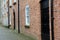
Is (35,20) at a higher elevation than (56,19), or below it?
below

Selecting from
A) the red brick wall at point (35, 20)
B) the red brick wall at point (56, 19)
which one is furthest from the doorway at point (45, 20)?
the red brick wall at point (56, 19)

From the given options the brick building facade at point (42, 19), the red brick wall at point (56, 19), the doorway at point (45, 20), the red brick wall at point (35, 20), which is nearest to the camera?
the red brick wall at point (56, 19)

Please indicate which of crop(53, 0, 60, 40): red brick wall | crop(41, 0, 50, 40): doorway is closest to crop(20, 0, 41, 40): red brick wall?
crop(41, 0, 50, 40): doorway

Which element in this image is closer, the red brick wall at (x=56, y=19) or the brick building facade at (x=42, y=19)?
the red brick wall at (x=56, y=19)

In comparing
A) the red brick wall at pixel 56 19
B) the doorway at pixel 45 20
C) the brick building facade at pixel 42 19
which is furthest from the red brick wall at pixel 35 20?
the red brick wall at pixel 56 19

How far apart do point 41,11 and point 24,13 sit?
604 centimetres

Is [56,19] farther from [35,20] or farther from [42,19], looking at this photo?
[35,20]

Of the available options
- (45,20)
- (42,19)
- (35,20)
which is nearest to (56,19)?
(45,20)

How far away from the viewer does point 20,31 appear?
21438 millimetres

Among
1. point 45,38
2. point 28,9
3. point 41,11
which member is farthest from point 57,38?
point 28,9

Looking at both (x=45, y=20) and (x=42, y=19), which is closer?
(x=45, y=20)

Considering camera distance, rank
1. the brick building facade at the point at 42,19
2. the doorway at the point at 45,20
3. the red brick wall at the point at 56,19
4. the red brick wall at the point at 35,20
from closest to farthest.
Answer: the red brick wall at the point at 56,19
the brick building facade at the point at 42,19
the doorway at the point at 45,20
the red brick wall at the point at 35,20

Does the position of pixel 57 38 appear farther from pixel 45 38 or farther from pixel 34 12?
pixel 34 12

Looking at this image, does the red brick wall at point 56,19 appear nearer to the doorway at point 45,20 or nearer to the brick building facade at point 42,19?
the brick building facade at point 42,19
